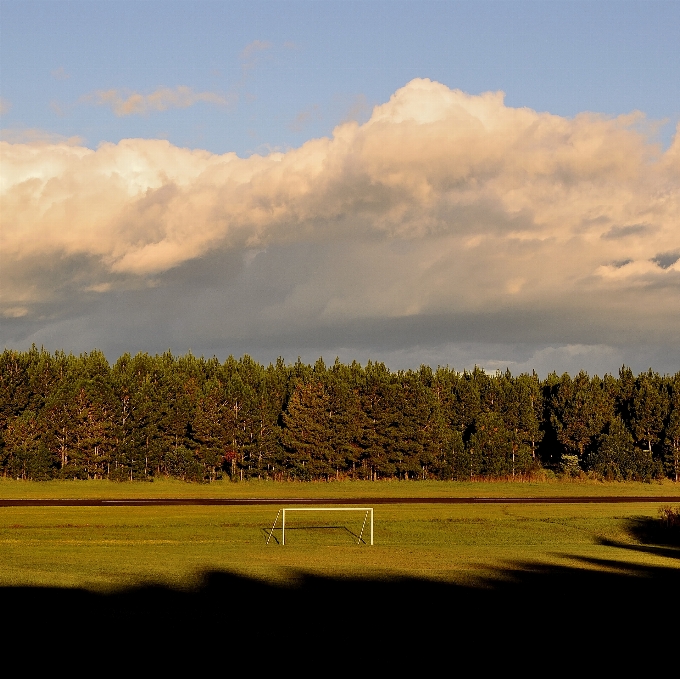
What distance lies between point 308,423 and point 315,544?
5164 cm

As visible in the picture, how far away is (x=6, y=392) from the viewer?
9162 centimetres

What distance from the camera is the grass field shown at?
28.1 m

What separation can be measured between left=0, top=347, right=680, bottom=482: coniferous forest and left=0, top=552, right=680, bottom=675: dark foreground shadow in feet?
221

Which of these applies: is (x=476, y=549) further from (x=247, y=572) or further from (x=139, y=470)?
(x=139, y=470)

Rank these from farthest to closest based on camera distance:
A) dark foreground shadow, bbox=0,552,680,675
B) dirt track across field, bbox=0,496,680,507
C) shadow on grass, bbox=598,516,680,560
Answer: dirt track across field, bbox=0,496,680,507
shadow on grass, bbox=598,516,680,560
dark foreground shadow, bbox=0,552,680,675

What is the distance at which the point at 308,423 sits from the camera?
9394 centimetres

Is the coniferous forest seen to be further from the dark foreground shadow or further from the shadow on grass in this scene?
the dark foreground shadow

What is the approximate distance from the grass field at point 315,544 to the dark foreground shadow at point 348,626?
2277 millimetres

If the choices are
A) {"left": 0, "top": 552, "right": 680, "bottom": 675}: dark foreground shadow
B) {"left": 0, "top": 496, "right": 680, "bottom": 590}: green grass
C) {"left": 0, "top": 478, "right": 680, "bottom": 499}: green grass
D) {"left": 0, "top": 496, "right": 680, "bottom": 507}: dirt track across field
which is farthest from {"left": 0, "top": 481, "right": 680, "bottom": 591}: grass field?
{"left": 0, "top": 478, "right": 680, "bottom": 499}: green grass

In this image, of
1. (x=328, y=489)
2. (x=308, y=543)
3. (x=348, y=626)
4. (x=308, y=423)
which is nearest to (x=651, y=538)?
(x=308, y=543)

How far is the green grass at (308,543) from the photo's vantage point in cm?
2833

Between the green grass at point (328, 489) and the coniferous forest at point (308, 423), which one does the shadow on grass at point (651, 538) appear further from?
the coniferous forest at point (308, 423)

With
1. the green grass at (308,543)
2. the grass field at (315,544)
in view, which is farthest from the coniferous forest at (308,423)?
the green grass at (308,543)

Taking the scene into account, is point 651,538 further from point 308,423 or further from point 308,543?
point 308,423
